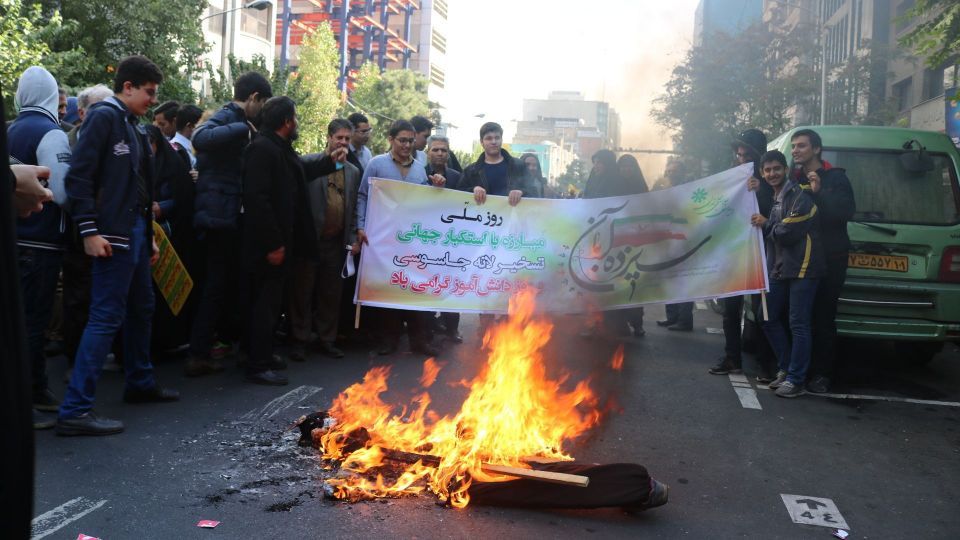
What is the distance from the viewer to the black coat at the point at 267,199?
21.2 ft

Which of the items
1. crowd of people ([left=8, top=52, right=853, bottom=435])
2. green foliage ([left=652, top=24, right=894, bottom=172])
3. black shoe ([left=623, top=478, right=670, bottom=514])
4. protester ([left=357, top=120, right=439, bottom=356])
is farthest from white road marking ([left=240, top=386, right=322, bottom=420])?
green foliage ([left=652, top=24, right=894, bottom=172])

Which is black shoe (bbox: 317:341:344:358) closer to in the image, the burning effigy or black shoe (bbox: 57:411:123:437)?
the burning effigy

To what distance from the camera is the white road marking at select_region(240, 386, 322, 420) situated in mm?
5512

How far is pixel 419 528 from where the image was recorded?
3.71 m

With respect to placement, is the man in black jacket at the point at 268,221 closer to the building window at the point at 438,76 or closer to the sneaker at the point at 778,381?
the sneaker at the point at 778,381

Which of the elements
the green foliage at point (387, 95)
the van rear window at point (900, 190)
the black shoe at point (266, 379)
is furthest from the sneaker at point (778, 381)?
the green foliage at point (387, 95)

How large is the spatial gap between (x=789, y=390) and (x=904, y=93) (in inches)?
1280

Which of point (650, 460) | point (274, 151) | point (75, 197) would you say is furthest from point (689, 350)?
point (75, 197)

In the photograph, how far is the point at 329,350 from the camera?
7.78 metres

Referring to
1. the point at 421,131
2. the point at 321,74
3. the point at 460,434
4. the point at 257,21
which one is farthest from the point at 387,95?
the point at 460,434

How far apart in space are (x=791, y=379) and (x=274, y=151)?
4.67 meters

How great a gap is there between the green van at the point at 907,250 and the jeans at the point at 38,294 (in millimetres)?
6454

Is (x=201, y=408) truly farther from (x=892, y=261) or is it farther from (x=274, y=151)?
(x=892, y=261)

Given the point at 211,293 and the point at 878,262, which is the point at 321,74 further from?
the point at 878,262
